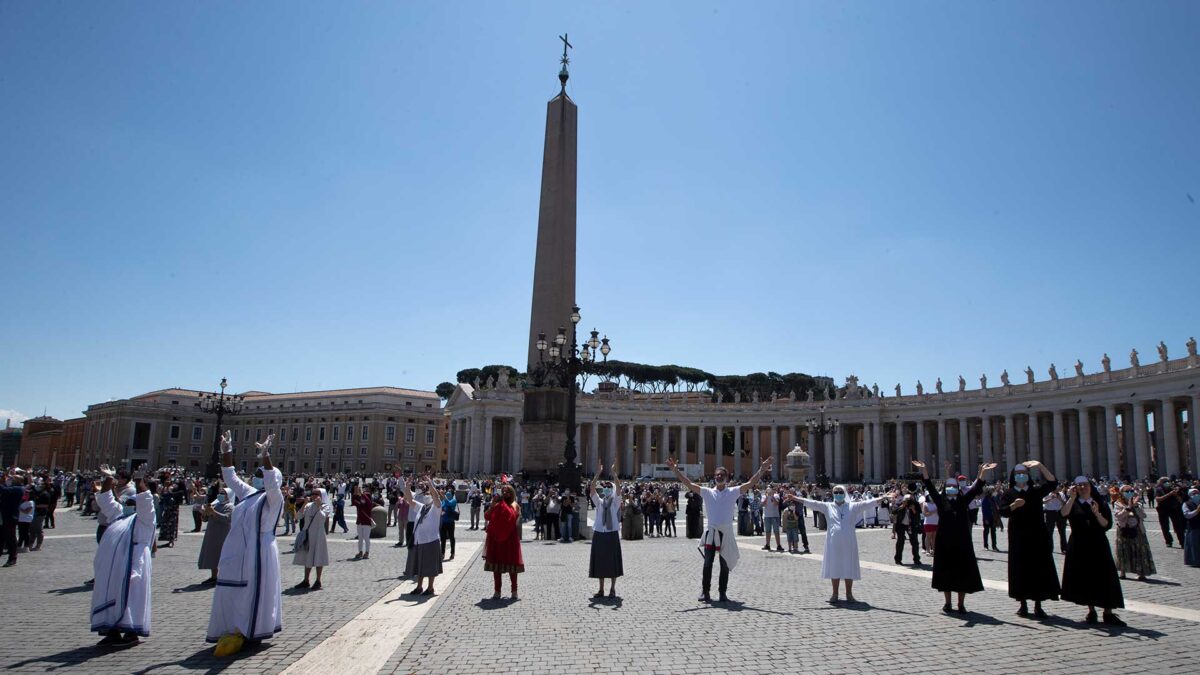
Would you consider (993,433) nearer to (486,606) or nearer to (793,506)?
(793,506)

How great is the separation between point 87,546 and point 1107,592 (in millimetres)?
18364

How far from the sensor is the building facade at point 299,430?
92188 mm

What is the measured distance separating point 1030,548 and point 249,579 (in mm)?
8063

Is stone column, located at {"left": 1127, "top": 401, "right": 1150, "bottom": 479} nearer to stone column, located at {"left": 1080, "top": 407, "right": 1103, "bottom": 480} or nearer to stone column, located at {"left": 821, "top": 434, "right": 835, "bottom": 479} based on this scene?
stone column, located at {"left": 1080, "top": 407, "right": 1103, "bottom": 480}

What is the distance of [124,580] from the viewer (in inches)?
267

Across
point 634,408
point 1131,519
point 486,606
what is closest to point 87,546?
point 486,606

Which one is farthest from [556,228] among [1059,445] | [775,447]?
[775,447]

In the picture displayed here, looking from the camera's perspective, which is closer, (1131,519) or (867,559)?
(1131,519)

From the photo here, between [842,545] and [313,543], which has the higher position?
[842,545]

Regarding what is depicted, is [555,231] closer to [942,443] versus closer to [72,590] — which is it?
[72,590]

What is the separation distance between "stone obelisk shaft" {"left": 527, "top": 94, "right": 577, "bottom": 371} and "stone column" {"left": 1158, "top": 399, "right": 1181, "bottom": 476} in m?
39.1

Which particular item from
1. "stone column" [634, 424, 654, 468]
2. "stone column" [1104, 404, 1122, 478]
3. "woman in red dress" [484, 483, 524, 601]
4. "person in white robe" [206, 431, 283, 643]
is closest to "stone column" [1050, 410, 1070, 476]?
"stone column" [1104, 404, 1122, 478]

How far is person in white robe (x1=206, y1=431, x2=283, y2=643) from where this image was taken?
6500mm

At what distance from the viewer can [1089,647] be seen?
691 cm
